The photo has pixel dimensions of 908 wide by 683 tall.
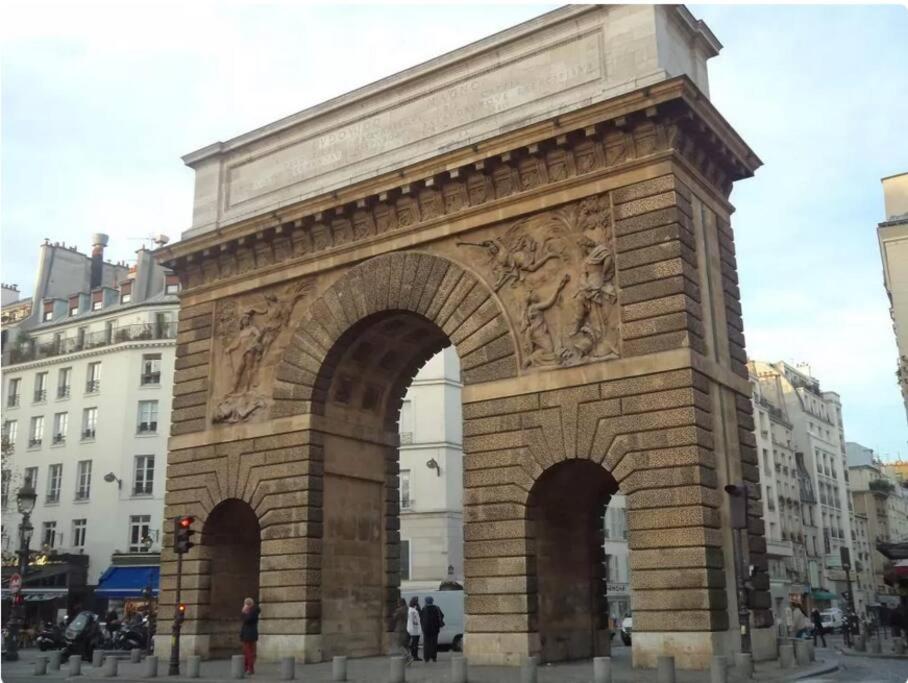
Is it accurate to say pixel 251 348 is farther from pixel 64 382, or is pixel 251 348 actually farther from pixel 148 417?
pixel 64 382

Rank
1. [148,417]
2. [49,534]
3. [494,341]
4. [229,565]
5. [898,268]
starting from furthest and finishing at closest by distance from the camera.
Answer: [49,534], [148,417], [898,268], [229,565], [494,341]

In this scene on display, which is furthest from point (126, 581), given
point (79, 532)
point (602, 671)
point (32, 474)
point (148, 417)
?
point (602, 671)

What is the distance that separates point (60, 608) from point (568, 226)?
3565 cm

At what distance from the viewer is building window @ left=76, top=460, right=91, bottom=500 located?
48406 millimetres

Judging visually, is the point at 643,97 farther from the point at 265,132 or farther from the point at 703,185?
the point at 265,132

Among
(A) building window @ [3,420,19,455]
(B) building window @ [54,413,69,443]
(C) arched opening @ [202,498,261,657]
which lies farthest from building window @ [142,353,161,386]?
(C) arched opening @ [202,498,261,657]

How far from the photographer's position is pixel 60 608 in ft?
151

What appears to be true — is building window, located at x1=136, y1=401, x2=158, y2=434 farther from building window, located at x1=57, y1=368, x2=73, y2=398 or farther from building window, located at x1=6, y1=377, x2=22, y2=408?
building window, located at x1=6, y1=377, x2=22, y2=408

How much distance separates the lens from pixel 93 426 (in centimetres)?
4925

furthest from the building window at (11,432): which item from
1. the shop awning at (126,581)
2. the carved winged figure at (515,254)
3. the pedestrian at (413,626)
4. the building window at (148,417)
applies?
the carved winged figure at (515,254)

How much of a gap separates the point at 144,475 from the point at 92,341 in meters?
8.55

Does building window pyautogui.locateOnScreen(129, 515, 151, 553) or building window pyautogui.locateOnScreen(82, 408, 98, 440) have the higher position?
building window pyautogui.locateOnScreen(82, 408, 98, 440)

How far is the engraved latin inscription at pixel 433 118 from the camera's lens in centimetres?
2391

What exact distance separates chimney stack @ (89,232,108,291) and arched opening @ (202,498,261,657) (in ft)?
116
